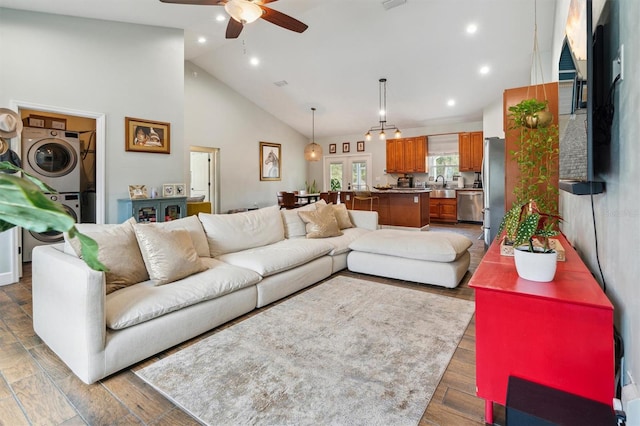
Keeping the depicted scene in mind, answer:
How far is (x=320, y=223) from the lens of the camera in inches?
160

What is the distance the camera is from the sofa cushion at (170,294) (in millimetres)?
1890

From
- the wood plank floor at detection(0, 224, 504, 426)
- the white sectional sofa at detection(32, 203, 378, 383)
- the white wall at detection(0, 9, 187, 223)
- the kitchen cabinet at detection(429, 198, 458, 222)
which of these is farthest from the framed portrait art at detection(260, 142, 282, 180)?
the wood plank floor at detection(0, 224, 504, 426)

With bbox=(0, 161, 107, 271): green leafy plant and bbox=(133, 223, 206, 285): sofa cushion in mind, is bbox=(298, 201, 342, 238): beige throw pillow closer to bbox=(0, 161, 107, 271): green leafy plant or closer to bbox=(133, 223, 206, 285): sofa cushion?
bbox=(133, 223, 206, 285): sofa cushion

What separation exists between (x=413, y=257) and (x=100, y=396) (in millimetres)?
2818

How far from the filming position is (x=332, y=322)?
250 cm

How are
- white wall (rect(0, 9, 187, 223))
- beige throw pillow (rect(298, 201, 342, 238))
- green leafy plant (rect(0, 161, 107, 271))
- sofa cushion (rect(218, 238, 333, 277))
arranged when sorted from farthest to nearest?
1. beige throw pillow (rect(298, 201, 342, 238))
2. white wall (rect(0, 9, 187, 223))
3. sofa cushion (rect(218, 238, 333, 277))
4. green leafy plant (rect(0, 161, 107, 271))

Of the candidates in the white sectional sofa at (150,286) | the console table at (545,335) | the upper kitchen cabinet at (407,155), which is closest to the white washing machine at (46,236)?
the white sectional sofa at (150,286)

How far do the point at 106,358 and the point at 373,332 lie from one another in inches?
65.7

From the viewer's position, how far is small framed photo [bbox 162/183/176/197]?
494cm

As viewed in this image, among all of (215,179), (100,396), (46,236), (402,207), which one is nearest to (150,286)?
(100,396)

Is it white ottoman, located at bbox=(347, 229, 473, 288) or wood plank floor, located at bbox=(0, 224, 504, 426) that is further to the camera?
white ottoman, located at bbox=(347, 229, 473, 288)

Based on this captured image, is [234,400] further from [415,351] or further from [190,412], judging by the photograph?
[415,351]

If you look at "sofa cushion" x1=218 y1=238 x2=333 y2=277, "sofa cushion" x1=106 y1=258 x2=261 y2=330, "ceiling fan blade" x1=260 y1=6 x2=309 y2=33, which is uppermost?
"ceiling fan blade" x1=260 y1=6 x2=309 y2=33

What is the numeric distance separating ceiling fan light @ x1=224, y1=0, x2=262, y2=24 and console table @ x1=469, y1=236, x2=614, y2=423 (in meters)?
2.71
